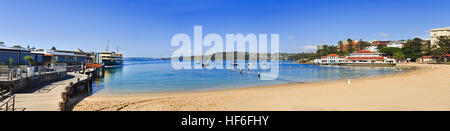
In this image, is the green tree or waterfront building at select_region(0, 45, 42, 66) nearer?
waterfront building at select_region(0, 45, 42, 66)

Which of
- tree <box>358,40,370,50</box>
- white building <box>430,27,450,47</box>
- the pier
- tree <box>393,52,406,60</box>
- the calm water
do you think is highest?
white building <box>430,27,450,47</box>

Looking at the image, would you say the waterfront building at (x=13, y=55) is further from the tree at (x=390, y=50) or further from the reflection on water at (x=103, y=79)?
the tree at (x=390, y=50)

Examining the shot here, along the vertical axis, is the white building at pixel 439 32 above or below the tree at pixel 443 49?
above

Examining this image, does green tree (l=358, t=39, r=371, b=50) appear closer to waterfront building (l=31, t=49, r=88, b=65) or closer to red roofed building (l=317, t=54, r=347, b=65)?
red roofed building (l=317, t=54, r=347, b=65)

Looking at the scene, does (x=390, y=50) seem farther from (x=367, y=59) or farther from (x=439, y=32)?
(x=439, y=32)

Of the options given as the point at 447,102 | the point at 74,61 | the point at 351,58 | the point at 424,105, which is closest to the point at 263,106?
the point at 424,105

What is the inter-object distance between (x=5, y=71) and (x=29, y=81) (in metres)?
1.81

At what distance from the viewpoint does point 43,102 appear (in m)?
9.81

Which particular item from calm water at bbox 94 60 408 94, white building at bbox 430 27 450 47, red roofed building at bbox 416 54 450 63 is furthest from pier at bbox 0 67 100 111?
white building at bbox 430 27 450 47

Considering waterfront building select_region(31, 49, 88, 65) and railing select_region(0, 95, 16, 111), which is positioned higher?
waterfront building select_region(31, 49, 88, 65)

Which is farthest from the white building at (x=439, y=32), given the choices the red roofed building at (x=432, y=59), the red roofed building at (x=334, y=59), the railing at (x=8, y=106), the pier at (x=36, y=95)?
the railing at (x=8, y=106)
